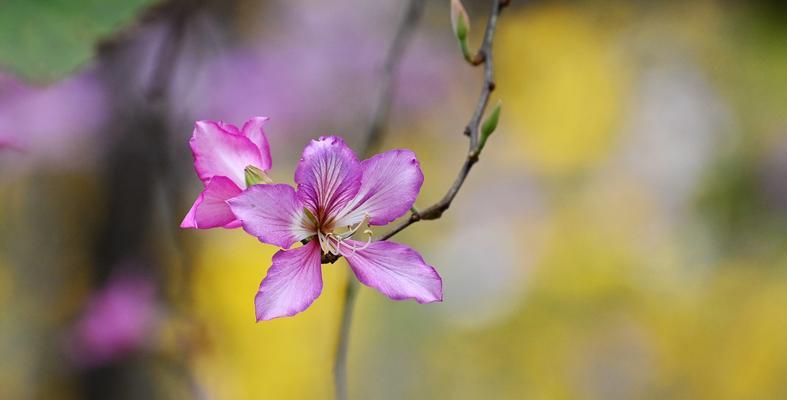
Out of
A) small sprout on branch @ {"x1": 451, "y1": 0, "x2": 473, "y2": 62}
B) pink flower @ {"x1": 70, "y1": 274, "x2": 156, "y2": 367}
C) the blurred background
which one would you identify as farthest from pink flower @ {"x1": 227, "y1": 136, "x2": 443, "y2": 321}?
pink flower @ {"x1": 70, "y1": 274, "x2": 156, "y2": 367}

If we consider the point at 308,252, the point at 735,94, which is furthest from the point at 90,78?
the point at 735,94

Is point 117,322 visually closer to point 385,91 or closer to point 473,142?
point 385,91

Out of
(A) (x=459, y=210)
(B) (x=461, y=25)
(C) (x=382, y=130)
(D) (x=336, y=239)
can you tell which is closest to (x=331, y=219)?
(D) (x=336, y=239)

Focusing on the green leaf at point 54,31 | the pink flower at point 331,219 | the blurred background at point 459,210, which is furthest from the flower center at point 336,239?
the blurred background at point 459,210

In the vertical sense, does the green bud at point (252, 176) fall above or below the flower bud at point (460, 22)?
below

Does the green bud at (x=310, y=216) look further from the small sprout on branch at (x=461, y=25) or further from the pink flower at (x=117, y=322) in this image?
the pink flower at (x=117, y=322)

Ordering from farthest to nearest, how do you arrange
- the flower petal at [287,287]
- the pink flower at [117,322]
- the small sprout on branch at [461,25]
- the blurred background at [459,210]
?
the blurred background at [459,210] < the pink flower at [117,322] < the small sprout on branch at [461,25] < the flower petal at [287,287]

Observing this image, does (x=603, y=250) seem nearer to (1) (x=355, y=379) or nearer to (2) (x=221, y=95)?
(1) (x=355, y=379)
